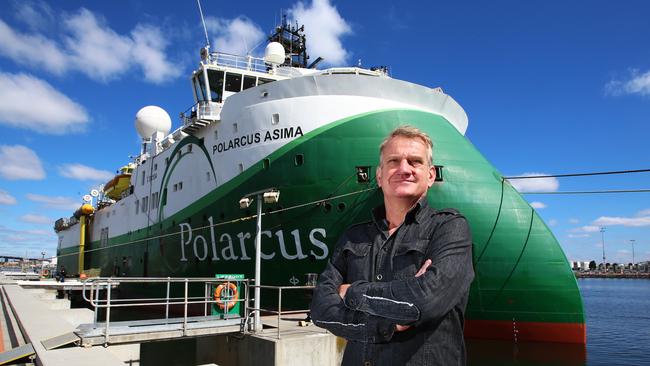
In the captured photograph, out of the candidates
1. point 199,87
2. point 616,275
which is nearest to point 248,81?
point 199,87

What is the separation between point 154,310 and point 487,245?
15.6m

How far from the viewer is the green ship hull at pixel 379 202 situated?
37.9 feet

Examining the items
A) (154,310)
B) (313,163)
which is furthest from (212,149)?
(154,310)

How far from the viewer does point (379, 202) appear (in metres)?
11.9

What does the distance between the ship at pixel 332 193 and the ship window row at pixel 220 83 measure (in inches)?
71.8

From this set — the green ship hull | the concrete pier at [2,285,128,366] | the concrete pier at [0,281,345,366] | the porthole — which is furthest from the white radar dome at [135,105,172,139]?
the concrete pier at [0,281,345,366]

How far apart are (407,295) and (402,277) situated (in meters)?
0.18

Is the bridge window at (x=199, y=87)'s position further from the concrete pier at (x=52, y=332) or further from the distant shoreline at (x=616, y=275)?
the distant shoreline at (x=616, y=275)

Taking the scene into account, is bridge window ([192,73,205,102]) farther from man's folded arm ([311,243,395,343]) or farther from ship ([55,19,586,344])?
man's folded arm ([311,243,395,343])

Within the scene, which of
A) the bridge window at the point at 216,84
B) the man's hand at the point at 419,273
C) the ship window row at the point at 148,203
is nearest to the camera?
the man's hand at the point at 419,273

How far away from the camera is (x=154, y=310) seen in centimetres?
2062

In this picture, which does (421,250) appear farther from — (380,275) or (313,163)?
(313,163)

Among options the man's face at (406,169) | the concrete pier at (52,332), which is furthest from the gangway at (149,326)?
the man's face at (406,169)

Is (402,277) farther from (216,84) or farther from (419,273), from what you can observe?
(216,84)
